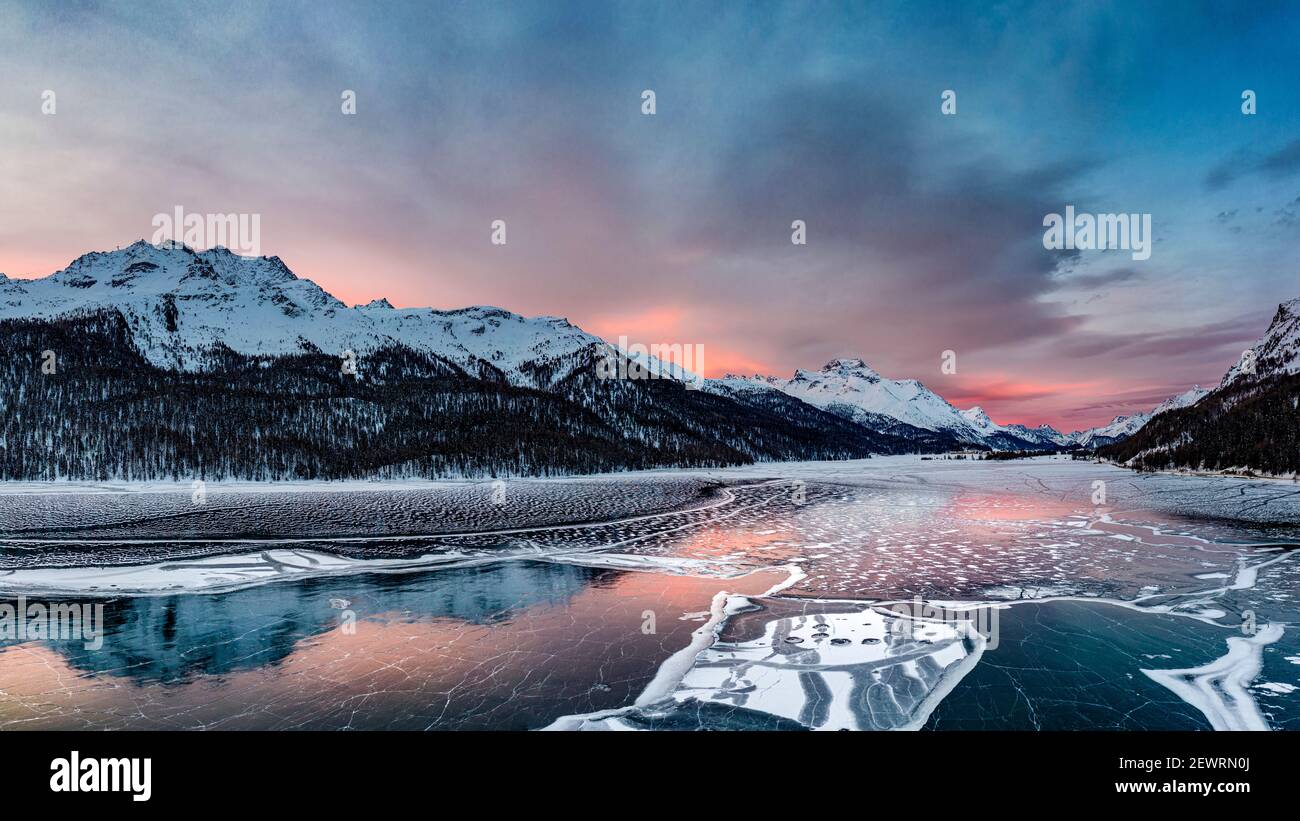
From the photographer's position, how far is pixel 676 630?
548 inches

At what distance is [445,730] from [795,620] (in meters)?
9.11

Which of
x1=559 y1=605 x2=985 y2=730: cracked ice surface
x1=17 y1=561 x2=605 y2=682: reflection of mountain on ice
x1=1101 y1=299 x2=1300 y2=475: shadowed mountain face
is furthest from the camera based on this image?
x1=1101 y1=299 x2=1300 y2=475: shadowed mountain face

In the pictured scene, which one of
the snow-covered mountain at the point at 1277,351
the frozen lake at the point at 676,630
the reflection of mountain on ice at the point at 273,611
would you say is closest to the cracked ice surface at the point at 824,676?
the frozen lake at the point at 676,630

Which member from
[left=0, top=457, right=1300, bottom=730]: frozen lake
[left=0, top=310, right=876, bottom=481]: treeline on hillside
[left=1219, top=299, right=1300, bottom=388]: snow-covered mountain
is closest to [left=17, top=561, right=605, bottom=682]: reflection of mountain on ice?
[left=0, top=457, right=1300, bottom=730]: frozen lake

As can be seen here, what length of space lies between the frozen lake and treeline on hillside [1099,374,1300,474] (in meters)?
60.4

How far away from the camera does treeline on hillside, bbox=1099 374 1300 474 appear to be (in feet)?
234

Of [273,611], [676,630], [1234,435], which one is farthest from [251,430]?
[1234,435]

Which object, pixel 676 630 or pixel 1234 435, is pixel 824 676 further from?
pixel 1234 435

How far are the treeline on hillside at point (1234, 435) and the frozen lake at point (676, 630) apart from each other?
60449 mm

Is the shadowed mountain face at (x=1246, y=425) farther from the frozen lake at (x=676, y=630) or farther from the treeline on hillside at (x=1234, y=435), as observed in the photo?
the frozen lake at (x=676, y=630)

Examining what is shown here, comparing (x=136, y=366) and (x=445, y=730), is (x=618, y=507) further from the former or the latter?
(x=136, y=366)

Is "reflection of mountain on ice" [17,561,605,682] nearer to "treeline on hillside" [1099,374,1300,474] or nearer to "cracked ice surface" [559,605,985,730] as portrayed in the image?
"cracked ice surface" [559,605,985,730]

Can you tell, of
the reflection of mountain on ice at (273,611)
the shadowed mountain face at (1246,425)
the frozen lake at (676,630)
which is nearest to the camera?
the frozen lake at (676,630)

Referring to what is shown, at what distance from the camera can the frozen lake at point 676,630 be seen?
31.1 ft
